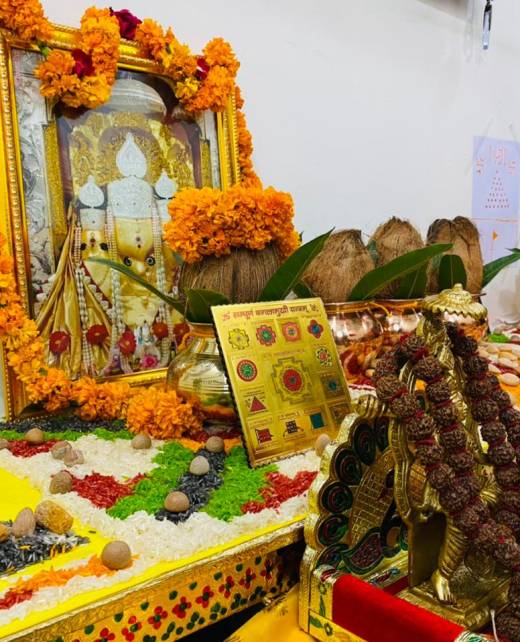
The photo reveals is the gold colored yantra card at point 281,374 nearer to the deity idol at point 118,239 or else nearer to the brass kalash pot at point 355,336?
the brass kalash pot at point 355,336

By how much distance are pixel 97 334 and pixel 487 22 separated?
192 cm

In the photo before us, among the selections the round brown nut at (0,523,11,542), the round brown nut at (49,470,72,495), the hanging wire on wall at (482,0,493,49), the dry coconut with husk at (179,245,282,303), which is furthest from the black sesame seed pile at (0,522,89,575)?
the hanging wire on wall at (482,0,493,49)

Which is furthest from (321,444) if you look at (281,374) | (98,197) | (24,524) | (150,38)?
(150,38)

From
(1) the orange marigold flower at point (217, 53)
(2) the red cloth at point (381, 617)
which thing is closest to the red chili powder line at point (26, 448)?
(2) the red cloth at point (381, 617)

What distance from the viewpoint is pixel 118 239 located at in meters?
1.31

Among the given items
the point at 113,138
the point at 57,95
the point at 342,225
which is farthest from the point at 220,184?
the point at 342,225

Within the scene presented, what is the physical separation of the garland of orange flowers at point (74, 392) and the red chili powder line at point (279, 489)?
26 cm

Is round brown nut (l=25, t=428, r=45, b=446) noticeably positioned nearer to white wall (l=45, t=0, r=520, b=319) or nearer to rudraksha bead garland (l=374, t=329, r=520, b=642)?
rudraksha bead garland (l=374, t=329, r=520, b=642)

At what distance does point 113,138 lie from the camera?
1300 millimetres

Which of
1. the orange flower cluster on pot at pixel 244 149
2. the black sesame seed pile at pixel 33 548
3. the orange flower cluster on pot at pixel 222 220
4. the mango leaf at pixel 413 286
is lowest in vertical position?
the black sesame seed pile at pixel 33 548

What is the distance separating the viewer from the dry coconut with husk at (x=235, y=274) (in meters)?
1.15

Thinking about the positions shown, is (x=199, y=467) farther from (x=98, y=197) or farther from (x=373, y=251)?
(x=373, y=251)

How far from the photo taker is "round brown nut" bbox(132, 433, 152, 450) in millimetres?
1038

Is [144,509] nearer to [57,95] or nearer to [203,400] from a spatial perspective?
[203,400]
